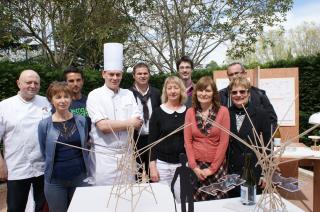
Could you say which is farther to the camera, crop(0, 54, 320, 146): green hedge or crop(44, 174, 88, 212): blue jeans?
crop(0, 54, 320, 146): green hedge

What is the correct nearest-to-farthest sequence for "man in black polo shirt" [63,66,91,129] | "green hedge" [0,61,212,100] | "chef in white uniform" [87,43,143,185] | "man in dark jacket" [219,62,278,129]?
"chef in white uniform" [87,43,143,185] < "man in black polo shirt" [63,66,91,129] < "man in dark jacket" [219,62,278,129] < "green hedge" [0,61,212,100]

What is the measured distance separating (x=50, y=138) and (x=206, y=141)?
3.89 ft

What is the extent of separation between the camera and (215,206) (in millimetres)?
1984

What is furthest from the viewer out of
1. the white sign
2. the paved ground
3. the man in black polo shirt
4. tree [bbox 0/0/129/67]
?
tree [bbox 0/0/129/67]

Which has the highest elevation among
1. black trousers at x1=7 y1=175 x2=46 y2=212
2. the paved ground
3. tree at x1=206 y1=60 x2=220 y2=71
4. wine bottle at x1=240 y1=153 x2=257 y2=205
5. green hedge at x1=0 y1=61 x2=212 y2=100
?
tree at x1=206 y1=60 x2=220 y2=71

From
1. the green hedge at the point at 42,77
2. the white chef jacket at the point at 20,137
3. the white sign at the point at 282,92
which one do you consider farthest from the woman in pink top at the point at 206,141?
the green hedge at the point at 42,77

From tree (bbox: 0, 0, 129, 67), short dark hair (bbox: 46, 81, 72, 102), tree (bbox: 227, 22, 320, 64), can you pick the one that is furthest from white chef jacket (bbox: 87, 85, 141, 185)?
tree (bbox: 227, 22, 320, 64)

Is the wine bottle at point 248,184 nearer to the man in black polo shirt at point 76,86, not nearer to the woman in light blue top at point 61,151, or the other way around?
the woman in light blue top at point 61,151

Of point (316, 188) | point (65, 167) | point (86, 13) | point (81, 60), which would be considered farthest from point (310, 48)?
point (65, 167)

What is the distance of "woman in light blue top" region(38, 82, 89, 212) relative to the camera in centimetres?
261

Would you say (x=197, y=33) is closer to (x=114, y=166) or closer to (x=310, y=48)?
(x=114, y=166)

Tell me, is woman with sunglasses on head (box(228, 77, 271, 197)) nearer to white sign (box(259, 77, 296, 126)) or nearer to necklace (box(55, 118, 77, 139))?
necklace (box(55, 118, 77, 139))

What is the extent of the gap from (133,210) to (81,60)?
39.4 ft

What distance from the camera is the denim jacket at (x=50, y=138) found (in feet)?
8.50
